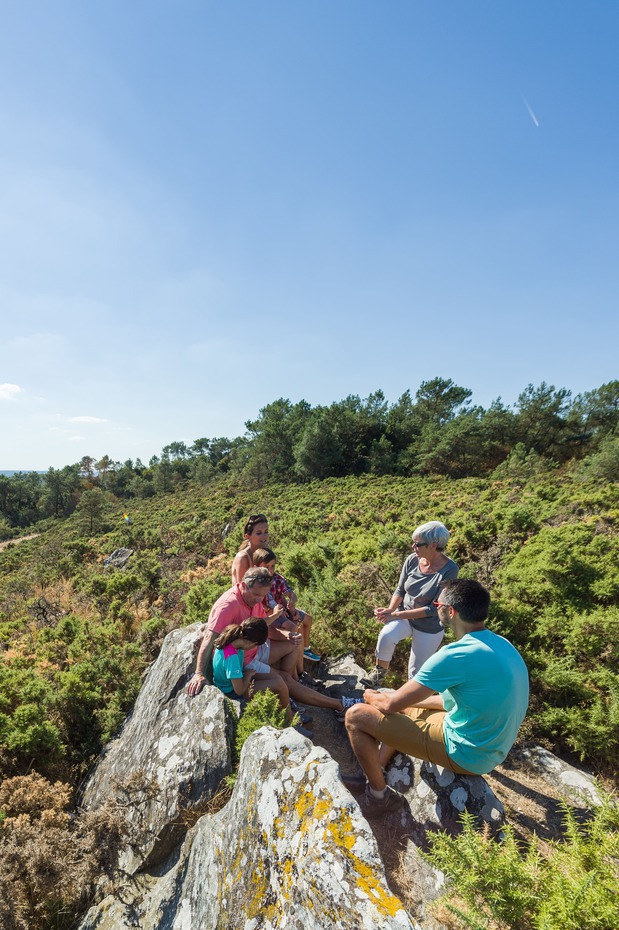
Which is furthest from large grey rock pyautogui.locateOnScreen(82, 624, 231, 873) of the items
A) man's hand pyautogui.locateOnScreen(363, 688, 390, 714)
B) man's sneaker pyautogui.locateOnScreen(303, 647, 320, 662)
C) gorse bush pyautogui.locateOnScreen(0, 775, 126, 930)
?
man's sneaker pyautogui.locateOnScreen(303, 647, 320, 662)

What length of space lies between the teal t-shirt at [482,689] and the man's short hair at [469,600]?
114 millimetres

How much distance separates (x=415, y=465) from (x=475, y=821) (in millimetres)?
30497

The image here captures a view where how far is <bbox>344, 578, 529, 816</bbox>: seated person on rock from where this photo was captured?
240cm

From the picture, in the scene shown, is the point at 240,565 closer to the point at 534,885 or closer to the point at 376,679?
the point at 376,679

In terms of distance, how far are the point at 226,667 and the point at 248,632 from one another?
0.47m

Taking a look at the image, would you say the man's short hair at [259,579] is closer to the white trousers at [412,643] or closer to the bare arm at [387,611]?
the bare arm at [387,611]

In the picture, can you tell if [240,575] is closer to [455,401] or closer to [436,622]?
[436,622]

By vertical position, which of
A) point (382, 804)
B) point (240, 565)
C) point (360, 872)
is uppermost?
point (240, 565)

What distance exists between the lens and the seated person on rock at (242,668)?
353 centimetres

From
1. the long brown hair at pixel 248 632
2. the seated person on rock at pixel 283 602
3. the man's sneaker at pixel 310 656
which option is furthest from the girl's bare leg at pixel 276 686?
the man's sneaker at pixel 310 656

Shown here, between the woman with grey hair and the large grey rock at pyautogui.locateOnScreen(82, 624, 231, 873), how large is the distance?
1833mm

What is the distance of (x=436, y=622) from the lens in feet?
12.7

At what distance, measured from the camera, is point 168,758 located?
340 cm

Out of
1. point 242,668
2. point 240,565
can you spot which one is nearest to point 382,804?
point 242,668
